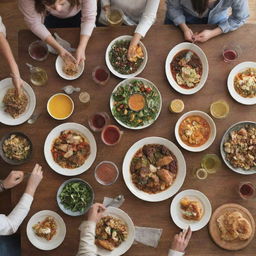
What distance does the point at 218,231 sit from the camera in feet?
7.83

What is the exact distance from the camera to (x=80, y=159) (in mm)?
2451

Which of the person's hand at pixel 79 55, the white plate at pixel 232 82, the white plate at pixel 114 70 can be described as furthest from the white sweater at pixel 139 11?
the white plate at pixel 232 82

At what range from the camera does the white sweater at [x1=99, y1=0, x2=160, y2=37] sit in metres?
2.59

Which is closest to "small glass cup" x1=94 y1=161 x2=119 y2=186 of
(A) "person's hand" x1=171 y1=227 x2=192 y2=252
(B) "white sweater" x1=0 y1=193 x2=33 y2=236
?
(B) "white sweater" x1=0 y1=193 x2=33 y2=236

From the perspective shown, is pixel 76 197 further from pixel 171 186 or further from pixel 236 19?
pixel 236 19

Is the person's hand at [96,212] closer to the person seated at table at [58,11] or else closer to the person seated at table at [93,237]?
the person seated at table at [93,237]

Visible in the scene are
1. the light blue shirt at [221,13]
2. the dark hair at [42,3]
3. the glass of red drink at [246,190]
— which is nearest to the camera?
the dark hair at [42,3]

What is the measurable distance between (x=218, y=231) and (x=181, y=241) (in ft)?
1.11

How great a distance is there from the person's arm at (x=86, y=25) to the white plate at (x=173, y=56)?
2.35 ft

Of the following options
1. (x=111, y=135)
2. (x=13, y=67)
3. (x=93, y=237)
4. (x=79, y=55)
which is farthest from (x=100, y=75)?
(x=93, y=237)

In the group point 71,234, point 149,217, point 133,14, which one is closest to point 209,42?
point 133,14

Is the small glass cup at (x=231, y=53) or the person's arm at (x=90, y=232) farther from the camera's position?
the small glass cup at (x=231, y=53)

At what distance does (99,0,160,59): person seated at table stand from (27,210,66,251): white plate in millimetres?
1458

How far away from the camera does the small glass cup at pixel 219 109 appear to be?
2.53m
